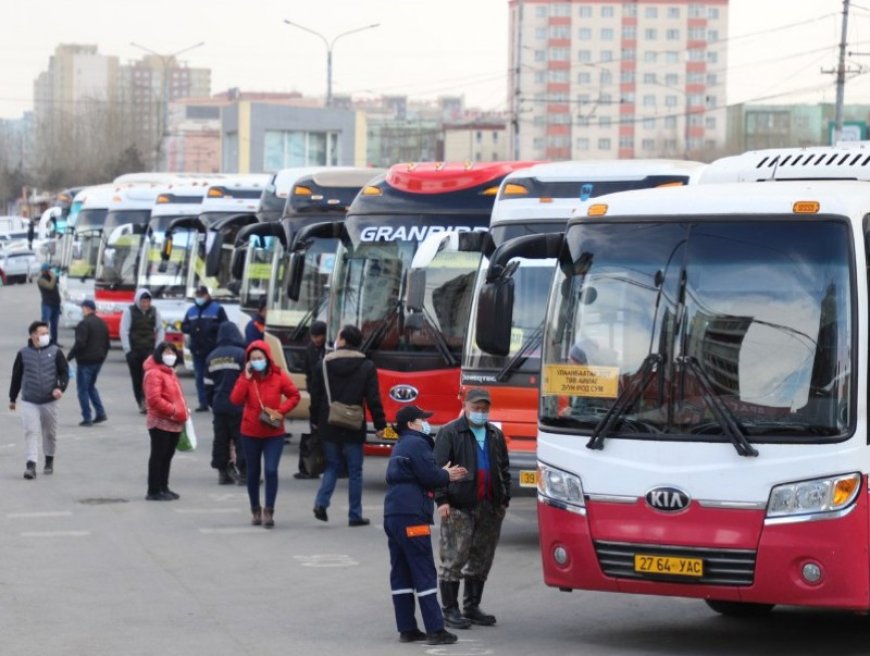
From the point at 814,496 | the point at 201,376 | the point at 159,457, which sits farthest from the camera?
the point at 201,376

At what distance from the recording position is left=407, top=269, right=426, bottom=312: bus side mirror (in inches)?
633

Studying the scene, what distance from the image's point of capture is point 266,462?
1575cm

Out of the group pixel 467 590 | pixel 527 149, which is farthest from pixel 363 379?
pixel 527 149

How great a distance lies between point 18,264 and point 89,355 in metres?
53.5

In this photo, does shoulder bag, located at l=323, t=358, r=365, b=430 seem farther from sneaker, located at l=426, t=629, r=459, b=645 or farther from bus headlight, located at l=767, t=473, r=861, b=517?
bus headlight, located at l=767, t=473, r=861, b=517

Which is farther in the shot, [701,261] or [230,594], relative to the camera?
[230,594]

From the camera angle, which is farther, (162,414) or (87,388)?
(87,388)

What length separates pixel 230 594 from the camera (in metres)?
12.6

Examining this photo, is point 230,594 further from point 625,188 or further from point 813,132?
point 813,132

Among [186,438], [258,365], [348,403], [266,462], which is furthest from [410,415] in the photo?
[186,438]

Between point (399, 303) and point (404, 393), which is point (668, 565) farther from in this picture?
point (399, 303)

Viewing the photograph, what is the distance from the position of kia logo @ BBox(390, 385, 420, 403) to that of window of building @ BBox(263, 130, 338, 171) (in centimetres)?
6706

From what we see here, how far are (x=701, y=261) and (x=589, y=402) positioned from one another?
3.38 ft

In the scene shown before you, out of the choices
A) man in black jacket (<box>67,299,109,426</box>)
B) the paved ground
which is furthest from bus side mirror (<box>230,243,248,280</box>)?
the paved ground
